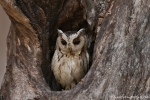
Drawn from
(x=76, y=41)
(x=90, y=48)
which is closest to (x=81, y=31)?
(x=76, y=41)

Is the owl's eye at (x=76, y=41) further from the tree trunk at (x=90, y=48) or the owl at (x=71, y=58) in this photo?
the tree trunk at (x=90, y=48)

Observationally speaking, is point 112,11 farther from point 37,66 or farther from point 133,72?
point 37,66

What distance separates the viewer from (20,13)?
2.00 m

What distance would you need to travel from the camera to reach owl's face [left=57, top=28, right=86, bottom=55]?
89.3 inches

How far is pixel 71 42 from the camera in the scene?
2.27 m

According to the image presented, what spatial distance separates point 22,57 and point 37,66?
117mm

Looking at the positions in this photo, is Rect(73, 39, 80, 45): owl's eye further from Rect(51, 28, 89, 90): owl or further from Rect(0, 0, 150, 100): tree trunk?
Rect(0, 0, 150, 100): tree trunk

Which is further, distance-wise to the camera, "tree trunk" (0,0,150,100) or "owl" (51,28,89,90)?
"owl" (51,28,89,90)

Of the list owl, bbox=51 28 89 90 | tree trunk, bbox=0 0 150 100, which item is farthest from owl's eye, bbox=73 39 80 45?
tree trunk, bbox=0 0 150 100

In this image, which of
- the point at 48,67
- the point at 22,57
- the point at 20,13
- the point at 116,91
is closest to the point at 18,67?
the point at 22,57

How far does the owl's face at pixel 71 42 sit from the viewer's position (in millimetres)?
2268

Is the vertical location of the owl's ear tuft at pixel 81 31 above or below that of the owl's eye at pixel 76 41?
above

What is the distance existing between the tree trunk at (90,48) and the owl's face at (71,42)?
0.08m

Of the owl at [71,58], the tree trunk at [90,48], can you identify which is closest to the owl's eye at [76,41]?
the owl at [71,58]
